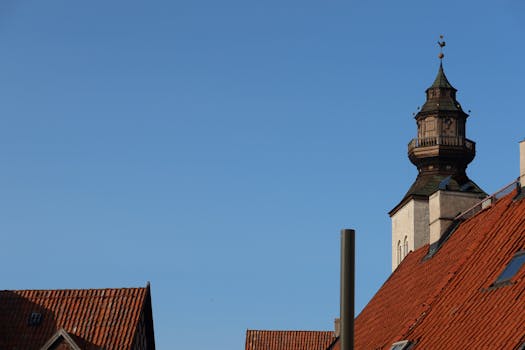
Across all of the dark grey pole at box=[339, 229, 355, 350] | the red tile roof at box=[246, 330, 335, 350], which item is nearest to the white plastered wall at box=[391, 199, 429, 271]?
the red tile roof at box=[246, 330, 335, 350]

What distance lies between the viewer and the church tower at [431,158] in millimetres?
48469

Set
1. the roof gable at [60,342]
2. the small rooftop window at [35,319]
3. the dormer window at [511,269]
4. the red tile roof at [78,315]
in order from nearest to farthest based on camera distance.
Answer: the dormer window at [511,269] → the roof gable at [60,342] → the red tile roof at [78,315] → the small rooftop window at [35,319]

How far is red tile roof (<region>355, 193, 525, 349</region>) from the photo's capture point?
23141 millimetres

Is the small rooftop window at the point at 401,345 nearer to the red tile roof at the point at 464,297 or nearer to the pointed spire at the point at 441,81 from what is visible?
the red tile roof at the point at 464,297

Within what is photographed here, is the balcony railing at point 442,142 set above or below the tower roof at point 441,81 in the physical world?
below

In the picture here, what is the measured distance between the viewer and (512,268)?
25.2m

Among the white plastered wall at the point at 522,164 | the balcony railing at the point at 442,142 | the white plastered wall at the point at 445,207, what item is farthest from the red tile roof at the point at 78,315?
the white plastered wall at the point at 522,164

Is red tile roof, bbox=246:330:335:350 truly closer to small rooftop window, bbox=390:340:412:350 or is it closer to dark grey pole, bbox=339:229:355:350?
small rooftop window, bbox=390:340:412:350

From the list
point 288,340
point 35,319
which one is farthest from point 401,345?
point 288,340

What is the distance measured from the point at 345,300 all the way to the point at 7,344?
38.6m

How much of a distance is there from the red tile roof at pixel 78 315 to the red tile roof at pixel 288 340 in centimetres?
1858

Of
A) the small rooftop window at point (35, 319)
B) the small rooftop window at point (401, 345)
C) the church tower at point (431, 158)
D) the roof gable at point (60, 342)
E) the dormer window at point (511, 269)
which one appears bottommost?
the small rooftop window at point (401, 345)

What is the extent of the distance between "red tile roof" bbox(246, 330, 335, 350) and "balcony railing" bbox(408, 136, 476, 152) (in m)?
16.4

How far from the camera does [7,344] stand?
46.8 metres
